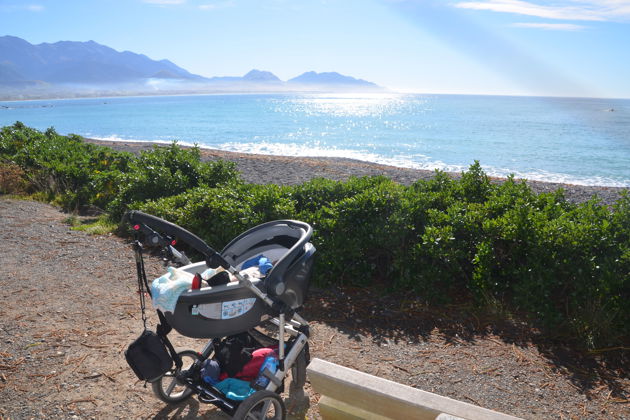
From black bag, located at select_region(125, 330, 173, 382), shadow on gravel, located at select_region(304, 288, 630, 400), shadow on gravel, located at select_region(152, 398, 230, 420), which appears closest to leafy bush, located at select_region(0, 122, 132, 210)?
shadow on gravel, located at select_region(304, 288, 630, 400)

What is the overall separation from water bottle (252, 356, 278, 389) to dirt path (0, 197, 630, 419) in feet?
1.90

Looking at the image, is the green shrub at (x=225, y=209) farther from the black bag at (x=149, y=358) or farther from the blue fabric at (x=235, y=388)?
the black bag at (x=149, y=358)

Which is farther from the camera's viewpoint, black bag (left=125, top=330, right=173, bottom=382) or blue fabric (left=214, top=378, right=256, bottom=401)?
blue fabric (left=214, top=378, right=256, bottom=401)

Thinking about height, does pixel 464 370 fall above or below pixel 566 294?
below

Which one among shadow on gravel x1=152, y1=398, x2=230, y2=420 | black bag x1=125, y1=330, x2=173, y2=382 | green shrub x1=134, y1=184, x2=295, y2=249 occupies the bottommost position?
shadow on gravel x1=152, y1=398, x2=230, y2=420

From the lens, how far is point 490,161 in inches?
1209

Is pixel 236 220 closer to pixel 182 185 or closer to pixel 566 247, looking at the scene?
pixel 182 185

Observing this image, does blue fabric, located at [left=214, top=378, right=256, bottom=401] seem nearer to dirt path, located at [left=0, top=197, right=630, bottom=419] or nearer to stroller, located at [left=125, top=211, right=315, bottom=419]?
stroller, located at [left=125, top=211, right=315, bottom=419]

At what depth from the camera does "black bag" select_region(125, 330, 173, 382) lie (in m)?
2.94

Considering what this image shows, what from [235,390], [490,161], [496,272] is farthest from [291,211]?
[490,161]

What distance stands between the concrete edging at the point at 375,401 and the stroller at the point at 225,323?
303mm

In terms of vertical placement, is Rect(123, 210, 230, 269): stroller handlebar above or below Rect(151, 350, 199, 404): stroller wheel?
above

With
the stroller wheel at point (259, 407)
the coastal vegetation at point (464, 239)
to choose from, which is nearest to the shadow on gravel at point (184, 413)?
the stroller wheel at point (259, 407)

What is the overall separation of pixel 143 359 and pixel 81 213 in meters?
7.39
